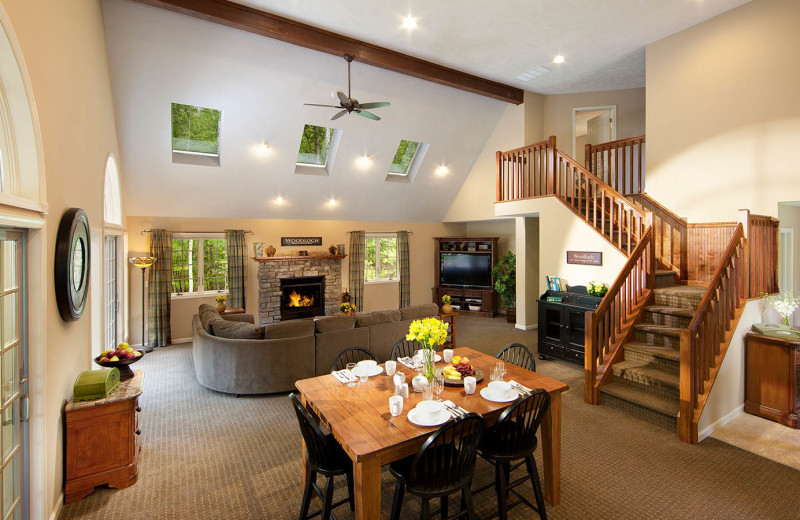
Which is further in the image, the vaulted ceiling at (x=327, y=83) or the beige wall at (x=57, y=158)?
the vaulted ceiling at (x=327, y=83)

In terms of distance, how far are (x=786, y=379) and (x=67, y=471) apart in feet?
21.6

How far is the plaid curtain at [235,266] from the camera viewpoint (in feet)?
26.1

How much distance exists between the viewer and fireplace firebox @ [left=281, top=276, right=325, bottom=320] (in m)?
8.73

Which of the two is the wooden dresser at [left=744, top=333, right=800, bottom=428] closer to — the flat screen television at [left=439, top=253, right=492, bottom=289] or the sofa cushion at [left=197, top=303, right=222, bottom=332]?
the flat screen television at [left=439, top=253, right=492, bottom=289]

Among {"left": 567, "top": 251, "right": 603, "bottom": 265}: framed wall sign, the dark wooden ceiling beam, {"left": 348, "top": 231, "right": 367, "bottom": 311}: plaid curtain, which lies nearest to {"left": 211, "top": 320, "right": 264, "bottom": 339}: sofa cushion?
the dark wooden ceiling beam

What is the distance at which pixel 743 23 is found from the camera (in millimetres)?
5039

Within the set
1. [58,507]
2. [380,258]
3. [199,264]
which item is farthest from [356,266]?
[58,507]

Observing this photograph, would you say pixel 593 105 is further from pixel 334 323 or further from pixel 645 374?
pixel 334 323

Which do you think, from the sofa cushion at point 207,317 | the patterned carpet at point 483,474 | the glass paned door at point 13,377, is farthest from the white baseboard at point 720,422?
the sofa cushion at point 207,317

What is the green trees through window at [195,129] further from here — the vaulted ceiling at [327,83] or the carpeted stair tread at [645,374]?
the carpeted stair tread at [645,374]

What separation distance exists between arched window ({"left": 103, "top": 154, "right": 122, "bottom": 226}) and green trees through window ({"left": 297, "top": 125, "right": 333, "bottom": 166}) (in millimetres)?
3051

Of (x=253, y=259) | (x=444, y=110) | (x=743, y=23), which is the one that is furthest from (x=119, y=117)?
(x=743, y=23)

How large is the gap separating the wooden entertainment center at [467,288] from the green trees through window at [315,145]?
4.07 meters

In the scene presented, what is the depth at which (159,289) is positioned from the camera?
723 cm
